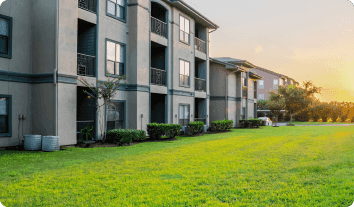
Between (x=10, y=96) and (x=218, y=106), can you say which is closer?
(x=10, y=96)

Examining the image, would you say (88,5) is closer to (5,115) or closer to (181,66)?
(5,115)

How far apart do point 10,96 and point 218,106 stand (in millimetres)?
21759

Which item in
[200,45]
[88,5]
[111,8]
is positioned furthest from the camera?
[200,45]

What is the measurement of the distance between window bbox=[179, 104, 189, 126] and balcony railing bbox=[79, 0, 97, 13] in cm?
1008

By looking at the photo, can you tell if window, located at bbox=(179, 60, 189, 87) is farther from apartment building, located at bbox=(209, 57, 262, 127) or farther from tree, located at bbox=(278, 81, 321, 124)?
tree, located at bbox=(278, 81, 321, 124)

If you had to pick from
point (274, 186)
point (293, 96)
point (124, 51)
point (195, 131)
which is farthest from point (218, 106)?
point (274, 186)

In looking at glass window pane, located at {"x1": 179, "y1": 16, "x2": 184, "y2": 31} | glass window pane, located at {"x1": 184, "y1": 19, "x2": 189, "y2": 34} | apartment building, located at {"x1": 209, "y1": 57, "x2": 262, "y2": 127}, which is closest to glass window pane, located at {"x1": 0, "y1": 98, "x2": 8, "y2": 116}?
glass window pane, located at {"x1": 179, "y1": 16, "x2": 184, "y2": 31}

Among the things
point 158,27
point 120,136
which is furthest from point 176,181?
point 158,27

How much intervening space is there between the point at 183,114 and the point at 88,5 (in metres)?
11.2

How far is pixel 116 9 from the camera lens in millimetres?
16375

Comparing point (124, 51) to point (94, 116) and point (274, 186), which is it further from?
point (274, 186)

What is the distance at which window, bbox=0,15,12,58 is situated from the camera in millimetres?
11945

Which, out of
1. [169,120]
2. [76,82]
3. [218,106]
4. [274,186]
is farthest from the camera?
[218,106]

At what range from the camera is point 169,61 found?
2056 cm
